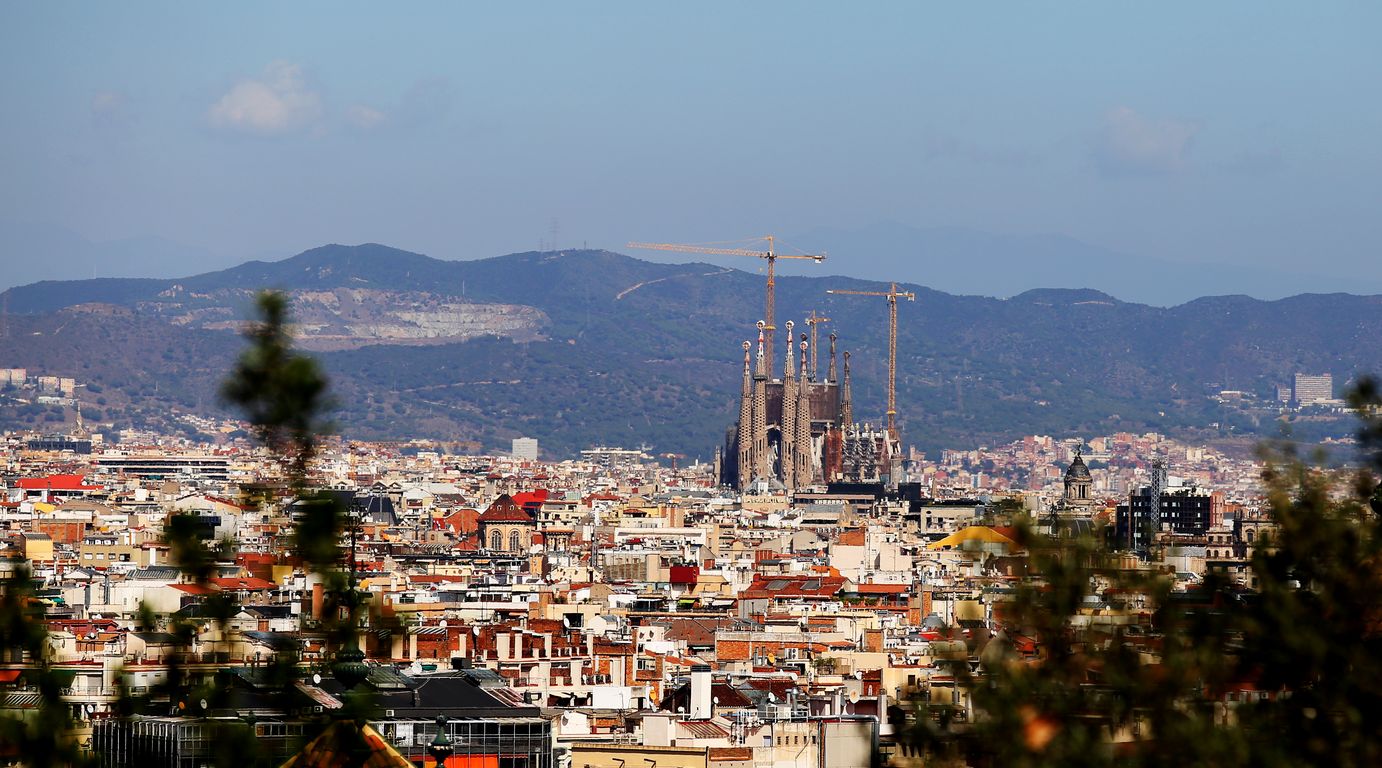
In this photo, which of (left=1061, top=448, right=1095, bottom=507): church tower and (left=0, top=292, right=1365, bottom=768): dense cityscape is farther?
(left=1061, top=448, right=1095, bottom=507): church tower

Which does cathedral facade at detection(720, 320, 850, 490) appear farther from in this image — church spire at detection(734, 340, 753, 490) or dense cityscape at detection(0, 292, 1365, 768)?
dense cityscape at detection(0, 292, 1365, 768)

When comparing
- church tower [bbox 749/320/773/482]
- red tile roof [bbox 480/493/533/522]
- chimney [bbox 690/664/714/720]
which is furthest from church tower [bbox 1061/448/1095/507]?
chimney [bbox 690/664/714/720]

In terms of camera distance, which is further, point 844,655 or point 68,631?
point 844,655

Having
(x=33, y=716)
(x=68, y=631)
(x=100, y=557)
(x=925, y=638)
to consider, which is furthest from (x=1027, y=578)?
(x=100, y=557)

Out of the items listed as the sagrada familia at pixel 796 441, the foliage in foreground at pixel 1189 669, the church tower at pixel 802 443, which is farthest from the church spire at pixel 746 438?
the foliage in foreground at pixel 1189 669

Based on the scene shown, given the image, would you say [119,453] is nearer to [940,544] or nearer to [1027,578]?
[940,544]

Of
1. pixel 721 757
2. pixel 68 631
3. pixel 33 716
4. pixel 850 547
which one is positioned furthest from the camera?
pixel 850 547
